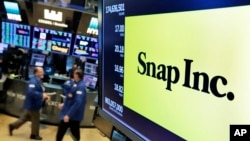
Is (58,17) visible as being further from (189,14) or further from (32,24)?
(189,14)

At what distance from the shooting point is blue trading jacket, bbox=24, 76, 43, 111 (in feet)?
24.5

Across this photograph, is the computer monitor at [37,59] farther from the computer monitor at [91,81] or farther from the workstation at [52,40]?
the computer monitor at [91,81]

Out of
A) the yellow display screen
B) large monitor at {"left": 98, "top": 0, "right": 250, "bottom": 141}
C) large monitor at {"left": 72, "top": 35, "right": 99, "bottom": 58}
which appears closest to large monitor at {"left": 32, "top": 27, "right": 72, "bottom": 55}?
large monitor at {"left": 72, "top": 35, "right": 99, "bottom": 58}

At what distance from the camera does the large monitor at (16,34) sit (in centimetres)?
914

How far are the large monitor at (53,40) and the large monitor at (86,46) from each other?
0.19m

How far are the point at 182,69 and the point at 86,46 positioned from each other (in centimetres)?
763

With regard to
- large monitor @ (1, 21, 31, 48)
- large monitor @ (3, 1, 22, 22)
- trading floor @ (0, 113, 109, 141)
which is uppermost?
large monitor @ (3, 1, 22, 22)

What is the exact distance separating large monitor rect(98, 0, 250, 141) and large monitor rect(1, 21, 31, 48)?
7.31 meters

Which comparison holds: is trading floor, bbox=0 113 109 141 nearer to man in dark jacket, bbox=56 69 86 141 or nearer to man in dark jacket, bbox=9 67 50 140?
man in dark jacket, bbox=9 67 50 140

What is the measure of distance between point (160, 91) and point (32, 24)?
7.97 meters

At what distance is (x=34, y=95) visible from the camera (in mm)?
7473

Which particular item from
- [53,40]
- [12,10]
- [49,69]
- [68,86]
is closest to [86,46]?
[53,40]

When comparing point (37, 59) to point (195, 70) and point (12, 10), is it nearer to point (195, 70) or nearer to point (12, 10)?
point (12, 10)

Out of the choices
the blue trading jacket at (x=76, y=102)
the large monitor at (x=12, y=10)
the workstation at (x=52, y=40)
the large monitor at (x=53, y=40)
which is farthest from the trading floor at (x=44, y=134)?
the large monitor at (x=12, y=10)
